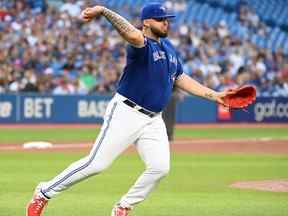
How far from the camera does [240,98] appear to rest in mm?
7840

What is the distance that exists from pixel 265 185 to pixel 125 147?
4.23m

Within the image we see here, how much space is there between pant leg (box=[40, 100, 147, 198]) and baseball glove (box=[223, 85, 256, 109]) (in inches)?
38.6

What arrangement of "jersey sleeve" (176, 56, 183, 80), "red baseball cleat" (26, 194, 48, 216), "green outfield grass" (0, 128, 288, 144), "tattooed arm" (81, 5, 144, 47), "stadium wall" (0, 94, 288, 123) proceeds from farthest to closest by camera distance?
"stadium wall" (0, 94, 288, 123) → "green outfield grass" (0, 128, 288, 144) → "jersey sleeve" (176, 56, 183, 80) → "red baseball cleat" (26, 194, 48, 216) → "tattooed arm" (81, 5, 144, 47)

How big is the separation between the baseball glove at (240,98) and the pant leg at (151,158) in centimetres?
75

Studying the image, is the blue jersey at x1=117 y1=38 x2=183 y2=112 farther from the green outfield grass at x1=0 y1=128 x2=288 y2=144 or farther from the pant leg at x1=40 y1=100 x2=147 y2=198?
the green outfield grass at x1=0 y1=128 x2=288 y2=144

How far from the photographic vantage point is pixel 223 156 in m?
15.7

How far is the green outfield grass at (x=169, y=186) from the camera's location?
8664mm

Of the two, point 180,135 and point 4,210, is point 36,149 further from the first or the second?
point 4,210

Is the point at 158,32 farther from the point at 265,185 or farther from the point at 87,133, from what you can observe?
the point at 87,133

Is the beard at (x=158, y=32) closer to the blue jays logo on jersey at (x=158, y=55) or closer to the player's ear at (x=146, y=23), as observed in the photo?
the player's ear at (x=146, y=23)

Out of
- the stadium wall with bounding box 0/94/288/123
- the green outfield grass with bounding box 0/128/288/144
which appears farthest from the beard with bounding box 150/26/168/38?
the stadium wall with bounding box 0/94/288/123

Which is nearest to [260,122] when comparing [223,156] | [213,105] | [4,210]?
[213,105]

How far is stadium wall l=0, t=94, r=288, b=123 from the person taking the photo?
23.6 m

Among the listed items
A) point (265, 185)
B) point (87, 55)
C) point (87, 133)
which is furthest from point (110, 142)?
point (87, 55)
